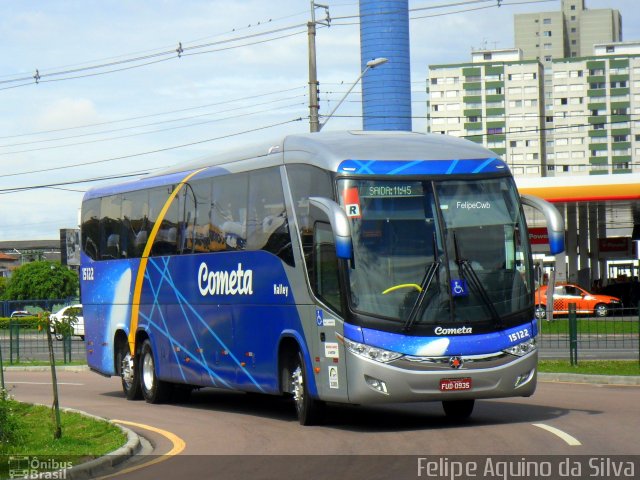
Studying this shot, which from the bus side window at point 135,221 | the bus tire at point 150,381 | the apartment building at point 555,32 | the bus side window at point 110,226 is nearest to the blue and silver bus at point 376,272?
the bus tire at point 150,381

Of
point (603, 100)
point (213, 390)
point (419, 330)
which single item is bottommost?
point (213, 390)

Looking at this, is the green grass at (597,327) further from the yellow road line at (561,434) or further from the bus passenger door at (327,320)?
the bus passenger door at (327,320)

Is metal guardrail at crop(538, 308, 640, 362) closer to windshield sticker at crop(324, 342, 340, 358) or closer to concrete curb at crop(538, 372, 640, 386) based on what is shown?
concrete curb at crop(538, 372, 640, 386)

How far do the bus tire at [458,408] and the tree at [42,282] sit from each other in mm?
85960

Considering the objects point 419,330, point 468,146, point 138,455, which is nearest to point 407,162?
point 468,146

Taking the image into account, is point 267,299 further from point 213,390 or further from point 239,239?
point 213,390

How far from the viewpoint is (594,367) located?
2464cm

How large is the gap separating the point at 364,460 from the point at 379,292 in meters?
2.94

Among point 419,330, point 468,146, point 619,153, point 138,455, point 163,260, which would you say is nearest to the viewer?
point 138,455

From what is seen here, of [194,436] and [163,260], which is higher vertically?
[163,260]

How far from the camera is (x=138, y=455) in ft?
44.0

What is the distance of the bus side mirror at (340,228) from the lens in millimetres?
13633

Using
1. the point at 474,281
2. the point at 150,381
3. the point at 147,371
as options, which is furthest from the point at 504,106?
the point at 474,281

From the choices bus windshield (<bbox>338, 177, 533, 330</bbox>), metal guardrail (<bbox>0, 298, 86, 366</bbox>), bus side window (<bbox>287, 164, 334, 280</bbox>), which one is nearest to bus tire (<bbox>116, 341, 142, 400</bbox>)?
bus side window (<bbox>287, 164, 334, 280</bbox>)
